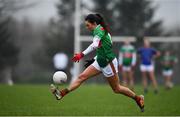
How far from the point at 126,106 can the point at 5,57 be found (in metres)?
17.9

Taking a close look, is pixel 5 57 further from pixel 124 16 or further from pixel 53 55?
pixel 124 16

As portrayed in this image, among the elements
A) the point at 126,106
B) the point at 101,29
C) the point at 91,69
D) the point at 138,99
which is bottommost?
the point at 126,106

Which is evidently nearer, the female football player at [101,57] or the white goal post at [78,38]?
the female football player at [101,57]

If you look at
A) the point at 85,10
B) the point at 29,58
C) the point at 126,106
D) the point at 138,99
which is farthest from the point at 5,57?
the point at 138,99

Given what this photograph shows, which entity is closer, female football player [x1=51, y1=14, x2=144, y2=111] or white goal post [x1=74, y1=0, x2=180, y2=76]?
female football player [x1=51, y1=14, x2=144, y2=111]

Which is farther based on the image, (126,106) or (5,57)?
(5,57)

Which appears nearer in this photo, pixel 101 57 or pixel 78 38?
pixel 101 57

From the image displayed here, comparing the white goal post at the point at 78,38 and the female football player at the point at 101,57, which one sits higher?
the female football player at the point at 101,57

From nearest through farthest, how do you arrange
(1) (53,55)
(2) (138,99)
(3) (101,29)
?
(3) (101,29)
(2) (138,99)
(1) (53,55)

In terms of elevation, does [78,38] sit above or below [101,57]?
below

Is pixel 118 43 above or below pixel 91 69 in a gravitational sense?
below

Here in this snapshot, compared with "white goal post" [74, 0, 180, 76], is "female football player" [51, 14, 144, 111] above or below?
above

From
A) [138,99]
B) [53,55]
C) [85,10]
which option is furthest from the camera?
[53,55]

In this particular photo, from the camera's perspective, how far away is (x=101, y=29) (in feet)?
34.9
